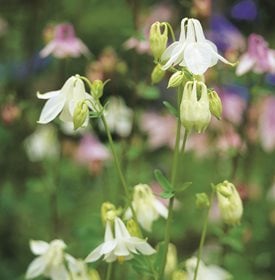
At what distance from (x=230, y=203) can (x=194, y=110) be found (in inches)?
8.6

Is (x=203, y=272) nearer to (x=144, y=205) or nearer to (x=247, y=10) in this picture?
(x=144, y=205)

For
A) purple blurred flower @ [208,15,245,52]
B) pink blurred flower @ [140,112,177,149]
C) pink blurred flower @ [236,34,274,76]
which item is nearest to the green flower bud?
pink blurred flower @ [236,34,274,76]

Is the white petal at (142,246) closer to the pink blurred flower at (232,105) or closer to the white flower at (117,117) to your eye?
the white flower at (117,117)

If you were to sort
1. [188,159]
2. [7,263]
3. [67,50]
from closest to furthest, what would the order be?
[67,50] < [7,263] < [188,159]

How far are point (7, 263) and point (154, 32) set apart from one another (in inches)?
45.6

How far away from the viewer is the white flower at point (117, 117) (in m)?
1.98

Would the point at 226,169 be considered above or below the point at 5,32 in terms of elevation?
below

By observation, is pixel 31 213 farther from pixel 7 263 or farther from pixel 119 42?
pixel 119 42

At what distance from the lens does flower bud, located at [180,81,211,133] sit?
46.0 inches

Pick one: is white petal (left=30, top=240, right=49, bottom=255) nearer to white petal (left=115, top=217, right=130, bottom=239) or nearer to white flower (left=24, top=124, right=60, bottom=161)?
white petal (left=115, top=217, right=130, bottom=239)

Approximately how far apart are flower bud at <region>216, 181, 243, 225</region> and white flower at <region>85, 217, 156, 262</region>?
135 millimetres

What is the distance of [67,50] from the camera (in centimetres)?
182

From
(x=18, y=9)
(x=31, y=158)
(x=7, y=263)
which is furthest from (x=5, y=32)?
(x=7, y=263)

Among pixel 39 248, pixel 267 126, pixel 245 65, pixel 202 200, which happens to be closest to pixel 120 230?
pixel 202 200
